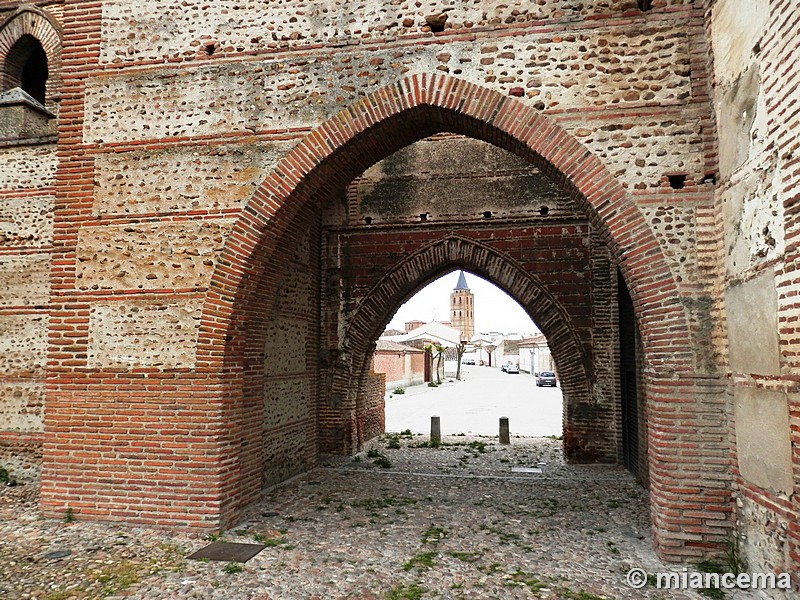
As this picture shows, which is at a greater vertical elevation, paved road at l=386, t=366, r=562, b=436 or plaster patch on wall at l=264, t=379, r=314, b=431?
plaster patch on wall at l=264, t=379, r=314, b=431

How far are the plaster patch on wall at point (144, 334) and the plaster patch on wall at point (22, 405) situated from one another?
2311 millimetres

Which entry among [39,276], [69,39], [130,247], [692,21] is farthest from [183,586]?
[692,21]

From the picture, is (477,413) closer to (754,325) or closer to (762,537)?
(762,537)

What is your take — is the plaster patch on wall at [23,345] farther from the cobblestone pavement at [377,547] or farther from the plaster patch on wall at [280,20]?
the plaster patch on wall at [280,20]

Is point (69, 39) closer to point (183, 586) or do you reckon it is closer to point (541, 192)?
point (183, 586)

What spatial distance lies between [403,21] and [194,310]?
3.72 m

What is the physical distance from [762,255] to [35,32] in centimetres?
1187

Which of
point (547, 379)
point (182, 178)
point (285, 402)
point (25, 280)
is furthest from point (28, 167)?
point (547, 379)

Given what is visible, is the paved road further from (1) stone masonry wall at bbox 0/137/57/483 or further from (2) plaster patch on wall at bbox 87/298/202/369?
(2) plaster patch on wall at bbox 87/298/202/369

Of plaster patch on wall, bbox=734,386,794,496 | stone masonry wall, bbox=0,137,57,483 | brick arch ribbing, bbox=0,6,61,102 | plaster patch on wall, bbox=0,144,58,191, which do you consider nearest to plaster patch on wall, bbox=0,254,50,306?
stone masonry wall, bbox=0,137,57,483

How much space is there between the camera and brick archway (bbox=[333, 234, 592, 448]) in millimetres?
9250

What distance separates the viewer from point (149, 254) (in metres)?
5.93

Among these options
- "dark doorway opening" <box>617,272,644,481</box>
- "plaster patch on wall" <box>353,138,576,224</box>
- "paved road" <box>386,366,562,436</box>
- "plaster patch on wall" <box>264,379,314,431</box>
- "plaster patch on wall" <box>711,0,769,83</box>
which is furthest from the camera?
"paved road" <box>386,366,562,436</box>

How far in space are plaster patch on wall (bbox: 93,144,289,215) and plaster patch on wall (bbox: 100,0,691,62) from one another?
1161 mm
